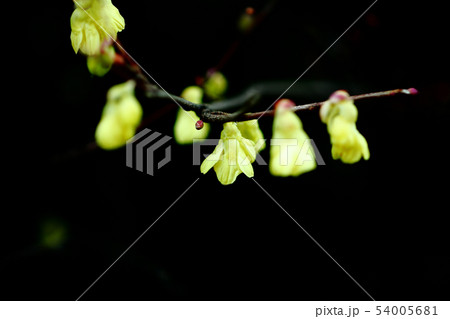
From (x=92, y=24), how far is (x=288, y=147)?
0.42 meters

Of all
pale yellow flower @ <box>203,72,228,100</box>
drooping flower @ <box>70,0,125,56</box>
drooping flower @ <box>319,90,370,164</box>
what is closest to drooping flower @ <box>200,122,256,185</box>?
drooping flower @ <box>319,90,370,164</box>

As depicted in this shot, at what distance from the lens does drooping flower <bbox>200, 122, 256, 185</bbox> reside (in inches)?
33.8

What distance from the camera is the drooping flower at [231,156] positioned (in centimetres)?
86

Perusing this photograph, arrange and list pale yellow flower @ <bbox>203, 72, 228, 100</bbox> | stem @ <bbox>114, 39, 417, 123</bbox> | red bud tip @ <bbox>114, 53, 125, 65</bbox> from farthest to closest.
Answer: pale yellow flower @ <bbox>203, 72, 228, 100</bbox> < red bud tip @ <bbox>114, 53, 125, 65</bbox> < stem @ <bbox>114, 39, 417, 123</bbox>

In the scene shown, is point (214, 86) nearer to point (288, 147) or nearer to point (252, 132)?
point (252, 132)

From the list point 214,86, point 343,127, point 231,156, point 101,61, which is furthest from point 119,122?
point 214,86

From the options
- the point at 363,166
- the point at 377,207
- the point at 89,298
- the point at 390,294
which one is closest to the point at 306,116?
the point at 363,166

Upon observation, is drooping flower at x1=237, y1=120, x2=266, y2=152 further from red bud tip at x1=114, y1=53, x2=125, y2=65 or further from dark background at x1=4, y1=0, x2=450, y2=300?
dark background at x1=4, y1=0, x2=450, y2=300

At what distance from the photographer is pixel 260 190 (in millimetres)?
1653

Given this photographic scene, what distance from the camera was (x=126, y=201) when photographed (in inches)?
65.1

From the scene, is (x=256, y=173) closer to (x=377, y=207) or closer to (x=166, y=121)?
(x=166, y=121)

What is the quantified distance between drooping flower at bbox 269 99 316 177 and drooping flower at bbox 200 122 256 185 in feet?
0.24

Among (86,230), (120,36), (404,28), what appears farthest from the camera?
(404,28)

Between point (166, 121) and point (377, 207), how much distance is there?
88 cm
